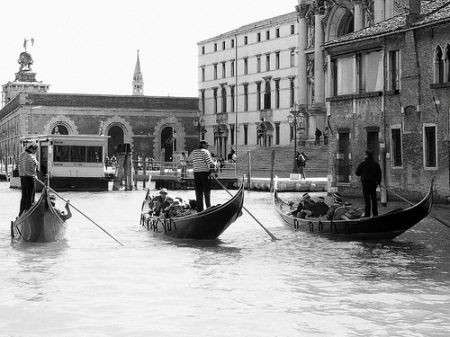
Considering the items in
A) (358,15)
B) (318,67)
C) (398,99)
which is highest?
(358,15)

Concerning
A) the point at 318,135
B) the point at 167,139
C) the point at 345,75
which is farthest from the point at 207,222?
the point at 167,139

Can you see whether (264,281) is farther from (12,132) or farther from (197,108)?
(12,132)

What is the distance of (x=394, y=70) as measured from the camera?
26453 mm

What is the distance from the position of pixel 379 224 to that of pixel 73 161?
74.6 feet

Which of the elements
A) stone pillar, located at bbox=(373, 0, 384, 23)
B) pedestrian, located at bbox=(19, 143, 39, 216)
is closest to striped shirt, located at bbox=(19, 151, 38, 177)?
pedestrian, located at bbox=(19, 143, 39, 216)

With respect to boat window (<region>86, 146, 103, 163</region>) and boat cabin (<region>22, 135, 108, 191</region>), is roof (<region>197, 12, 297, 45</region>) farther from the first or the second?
boat cabin (<region>22, 135, 108, 191</region>)

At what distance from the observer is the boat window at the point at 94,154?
36.6 meters

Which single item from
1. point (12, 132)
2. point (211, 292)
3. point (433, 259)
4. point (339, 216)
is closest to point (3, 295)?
point (211, 292)

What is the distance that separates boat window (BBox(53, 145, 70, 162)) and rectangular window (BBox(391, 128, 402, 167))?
47.2ft

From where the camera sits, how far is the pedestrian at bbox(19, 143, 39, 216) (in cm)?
1570

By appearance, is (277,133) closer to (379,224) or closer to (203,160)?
Result: (203,160)

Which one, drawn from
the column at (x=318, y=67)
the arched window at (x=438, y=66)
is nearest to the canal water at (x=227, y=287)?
the arched window at (x=438, y=66)

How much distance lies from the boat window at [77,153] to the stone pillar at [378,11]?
14176 millimetres

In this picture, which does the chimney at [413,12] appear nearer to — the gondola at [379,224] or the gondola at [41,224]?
the gondola at [379,224]
